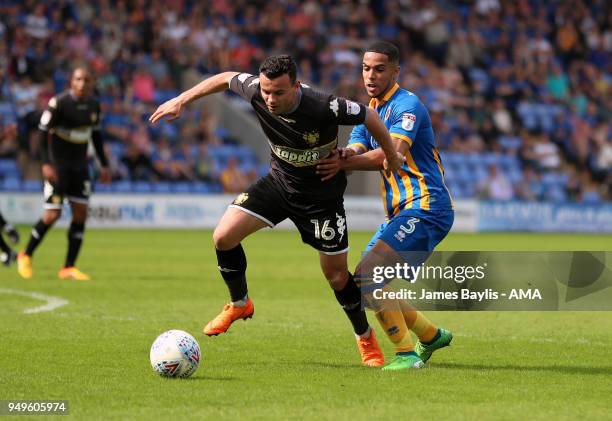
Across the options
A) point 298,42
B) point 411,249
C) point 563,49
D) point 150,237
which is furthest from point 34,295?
point 563,49

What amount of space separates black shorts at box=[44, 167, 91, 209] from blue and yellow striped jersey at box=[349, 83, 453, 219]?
21.6 ft

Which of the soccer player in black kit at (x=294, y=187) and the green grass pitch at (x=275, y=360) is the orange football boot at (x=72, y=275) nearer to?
the green grass pitch at (x=275, y=360)

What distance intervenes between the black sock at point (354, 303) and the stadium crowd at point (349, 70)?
1630cm

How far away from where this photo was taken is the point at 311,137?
7031mm

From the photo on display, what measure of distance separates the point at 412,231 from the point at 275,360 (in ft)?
4.48

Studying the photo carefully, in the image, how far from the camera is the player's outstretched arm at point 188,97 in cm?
707

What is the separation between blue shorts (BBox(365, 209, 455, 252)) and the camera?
23.9 ft

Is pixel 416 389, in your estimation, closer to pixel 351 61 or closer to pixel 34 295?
pixel 34 295

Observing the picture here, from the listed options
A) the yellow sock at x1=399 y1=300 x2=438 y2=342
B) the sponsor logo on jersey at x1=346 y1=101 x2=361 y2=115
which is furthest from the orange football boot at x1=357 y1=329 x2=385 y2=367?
the sponsor logo on jersey at x1=346 y1=101 x2=361 y2=115

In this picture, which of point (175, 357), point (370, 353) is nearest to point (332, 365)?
point (370, 353)

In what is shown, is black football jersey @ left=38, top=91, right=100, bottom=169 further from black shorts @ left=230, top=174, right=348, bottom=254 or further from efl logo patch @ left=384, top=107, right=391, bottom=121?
efl logo patch @ left=384, top=107, right=391, bottom=121

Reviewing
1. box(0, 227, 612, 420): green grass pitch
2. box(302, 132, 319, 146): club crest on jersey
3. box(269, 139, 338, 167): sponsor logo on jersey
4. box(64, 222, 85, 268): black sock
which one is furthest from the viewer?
box(64, 222, 85, 268): black sock

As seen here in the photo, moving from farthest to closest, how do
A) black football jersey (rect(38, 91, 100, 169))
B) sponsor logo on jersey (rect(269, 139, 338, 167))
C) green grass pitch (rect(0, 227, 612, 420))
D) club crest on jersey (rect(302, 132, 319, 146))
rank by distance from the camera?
black football jersey (rect(38, 91, 100, 169)), sponsor logo on jersey (rect(269, 139, 338, 167)), club crest on jersey (rect(302, 132, 319, 146)), green grass pitch (rect(0, 227, 612, 420))

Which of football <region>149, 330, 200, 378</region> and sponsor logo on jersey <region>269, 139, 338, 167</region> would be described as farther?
sponsor logo on jersey <region>269, 139, 338, 167</region>
